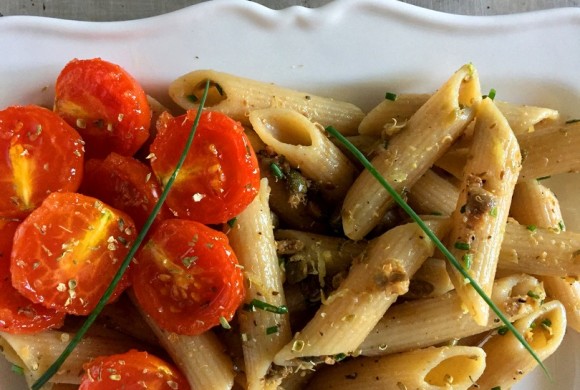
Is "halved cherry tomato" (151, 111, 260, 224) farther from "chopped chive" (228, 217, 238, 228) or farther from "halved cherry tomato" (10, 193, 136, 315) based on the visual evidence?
"halved cherry tomato" (10, 193, 136, 315)

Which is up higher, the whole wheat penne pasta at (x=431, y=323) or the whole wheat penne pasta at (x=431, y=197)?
the whole wheat penne pasta at (x=431, y=197)

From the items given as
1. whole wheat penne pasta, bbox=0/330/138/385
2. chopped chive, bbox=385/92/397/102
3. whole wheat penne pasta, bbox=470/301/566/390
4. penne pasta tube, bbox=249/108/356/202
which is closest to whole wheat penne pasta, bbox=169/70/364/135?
penne pasta tube, bbox=249/108/356/202

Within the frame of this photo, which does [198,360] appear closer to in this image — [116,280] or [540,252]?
[116,280]

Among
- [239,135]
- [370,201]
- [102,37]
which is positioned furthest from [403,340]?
[102,37]

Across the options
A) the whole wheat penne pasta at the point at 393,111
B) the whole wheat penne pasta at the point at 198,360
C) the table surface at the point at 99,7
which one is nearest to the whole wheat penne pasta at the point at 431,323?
the whole wheat penne pasta at the point at 198,360

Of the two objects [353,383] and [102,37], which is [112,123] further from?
[353,383]

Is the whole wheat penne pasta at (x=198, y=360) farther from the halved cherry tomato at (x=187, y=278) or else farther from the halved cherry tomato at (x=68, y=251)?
the halved cherry tomato at (x=68, y=251)

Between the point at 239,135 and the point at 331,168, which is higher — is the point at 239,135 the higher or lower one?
the higher one
